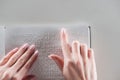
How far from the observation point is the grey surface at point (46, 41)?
857mm

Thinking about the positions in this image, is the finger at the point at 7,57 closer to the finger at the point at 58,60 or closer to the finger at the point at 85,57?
the finger at the point at 58,60

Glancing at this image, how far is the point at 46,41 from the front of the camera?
874mm

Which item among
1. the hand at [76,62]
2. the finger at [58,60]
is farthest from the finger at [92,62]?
the finger at [58,60]

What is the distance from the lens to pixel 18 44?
0.89m

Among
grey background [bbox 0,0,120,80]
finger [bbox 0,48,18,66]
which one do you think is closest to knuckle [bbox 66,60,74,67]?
grey background [bbox 0,0,120,80]

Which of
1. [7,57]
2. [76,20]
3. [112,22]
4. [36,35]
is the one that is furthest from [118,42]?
[7,57]

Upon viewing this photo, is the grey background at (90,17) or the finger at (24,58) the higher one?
the grey background at (90,17)

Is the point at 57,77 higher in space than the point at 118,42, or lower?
lower

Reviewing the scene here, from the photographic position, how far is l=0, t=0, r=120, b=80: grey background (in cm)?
85

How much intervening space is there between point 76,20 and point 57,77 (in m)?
0.23

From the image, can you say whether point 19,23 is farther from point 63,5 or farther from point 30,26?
point 63,5

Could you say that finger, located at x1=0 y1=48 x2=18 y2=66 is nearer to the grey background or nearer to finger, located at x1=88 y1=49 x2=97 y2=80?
Answer: the grey background

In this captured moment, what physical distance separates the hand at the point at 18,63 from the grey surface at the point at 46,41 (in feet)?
0.09

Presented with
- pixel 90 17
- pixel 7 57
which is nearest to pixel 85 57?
pixel 90 17
